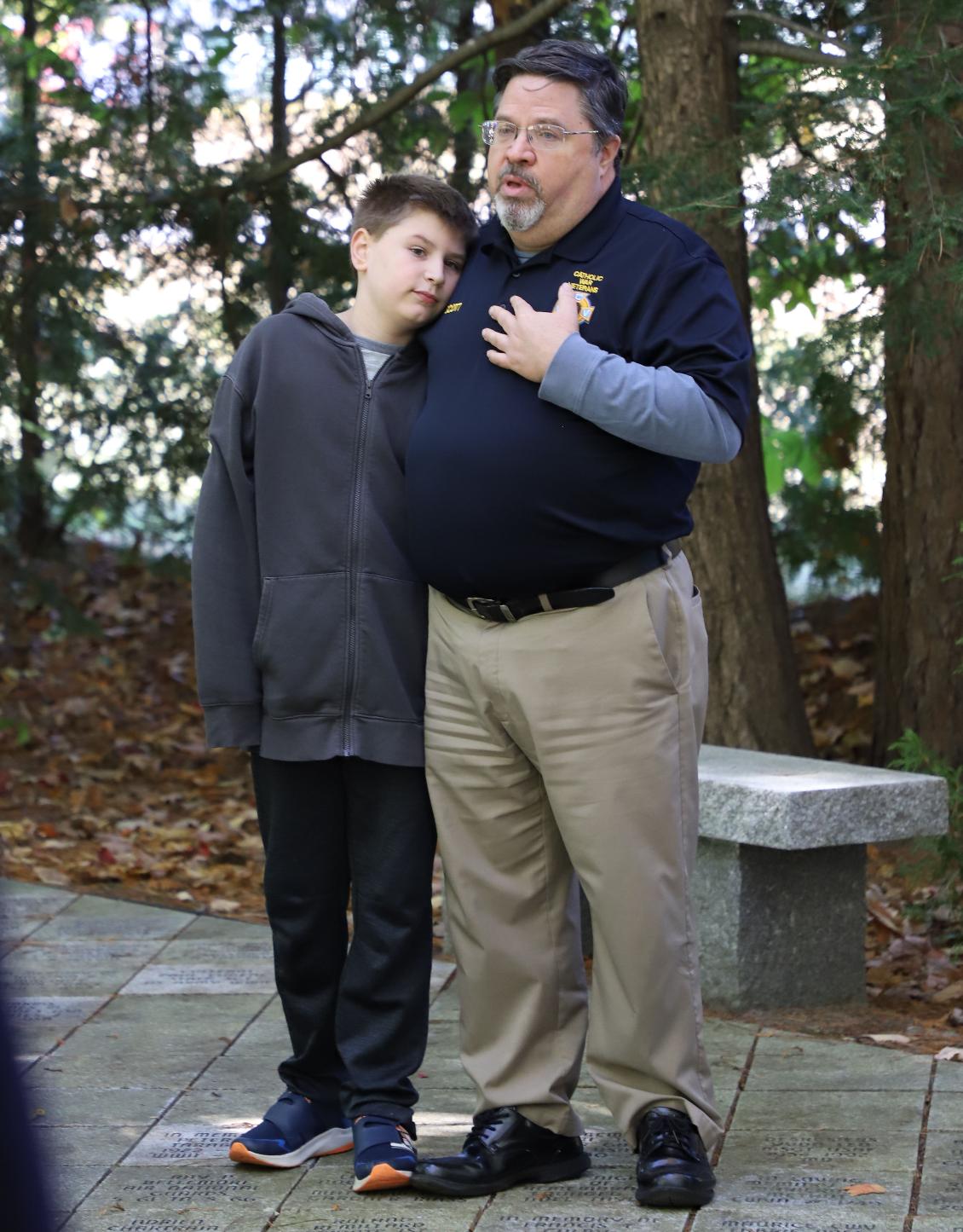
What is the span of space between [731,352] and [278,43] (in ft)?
19.6

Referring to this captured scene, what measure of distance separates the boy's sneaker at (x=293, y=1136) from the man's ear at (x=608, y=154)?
2161 mm

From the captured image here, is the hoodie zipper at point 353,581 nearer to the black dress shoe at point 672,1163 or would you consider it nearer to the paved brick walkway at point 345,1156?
the paved brick walkway at point 345,1156

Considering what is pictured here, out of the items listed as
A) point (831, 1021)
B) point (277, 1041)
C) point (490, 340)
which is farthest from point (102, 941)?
point (490, 340)

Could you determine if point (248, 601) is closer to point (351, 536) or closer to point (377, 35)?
point (351, 536)

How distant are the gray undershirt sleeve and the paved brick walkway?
145 cm

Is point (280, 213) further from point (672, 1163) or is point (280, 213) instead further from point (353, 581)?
point (672, 1163)

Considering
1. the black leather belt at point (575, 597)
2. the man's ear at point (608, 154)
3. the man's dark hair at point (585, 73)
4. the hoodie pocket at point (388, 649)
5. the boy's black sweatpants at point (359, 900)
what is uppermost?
the man's dark hair at point (585, 73)

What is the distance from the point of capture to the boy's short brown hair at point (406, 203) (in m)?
3.49

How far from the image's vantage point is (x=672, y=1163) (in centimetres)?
337

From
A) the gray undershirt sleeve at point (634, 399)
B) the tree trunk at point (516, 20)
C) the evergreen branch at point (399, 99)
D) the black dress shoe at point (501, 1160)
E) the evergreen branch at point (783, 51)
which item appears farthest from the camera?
the tree trunk at point (516, 20)

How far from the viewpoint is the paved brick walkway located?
11.1 ft

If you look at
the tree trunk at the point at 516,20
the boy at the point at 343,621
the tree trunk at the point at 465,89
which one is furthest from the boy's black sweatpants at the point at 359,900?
the tree trunk at the point at 465,89

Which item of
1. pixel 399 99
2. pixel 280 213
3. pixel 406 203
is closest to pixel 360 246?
pixel 406 203

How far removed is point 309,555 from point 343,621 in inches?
6.2
